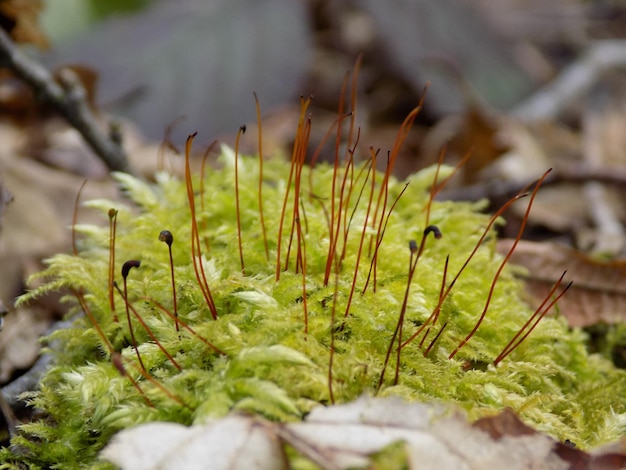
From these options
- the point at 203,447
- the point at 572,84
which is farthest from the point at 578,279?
the point at 572,84

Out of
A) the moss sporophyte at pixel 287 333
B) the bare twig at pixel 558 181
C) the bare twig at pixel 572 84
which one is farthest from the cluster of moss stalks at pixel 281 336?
the bare twig at pixel 572 84

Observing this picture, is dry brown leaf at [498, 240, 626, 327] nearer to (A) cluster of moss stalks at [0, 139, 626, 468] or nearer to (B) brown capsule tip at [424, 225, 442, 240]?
(A) cluster of moss stalks at [0, 139, 626, 468]

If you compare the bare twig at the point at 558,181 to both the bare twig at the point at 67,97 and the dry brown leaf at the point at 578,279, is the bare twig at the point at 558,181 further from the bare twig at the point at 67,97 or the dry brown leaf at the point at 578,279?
the bare twig at the point at 67,97

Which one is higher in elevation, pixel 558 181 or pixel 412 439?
pixel 412 439

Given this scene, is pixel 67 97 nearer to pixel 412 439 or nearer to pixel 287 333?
pixel 287 333

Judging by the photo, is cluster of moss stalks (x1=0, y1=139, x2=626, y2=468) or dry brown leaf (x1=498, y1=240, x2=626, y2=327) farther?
dry brown leaf (x1=498, y1=240, x2=626, y2=327)

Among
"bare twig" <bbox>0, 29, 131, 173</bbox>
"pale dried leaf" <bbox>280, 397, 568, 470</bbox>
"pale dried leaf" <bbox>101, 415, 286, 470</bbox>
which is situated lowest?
"pale dried leaf" <bbox>280, 397, 568, 470</bbox>

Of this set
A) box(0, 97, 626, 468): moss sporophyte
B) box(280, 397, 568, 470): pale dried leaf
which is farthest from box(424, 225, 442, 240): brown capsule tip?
box(280, 397, 568, 470): pale dried leaf
